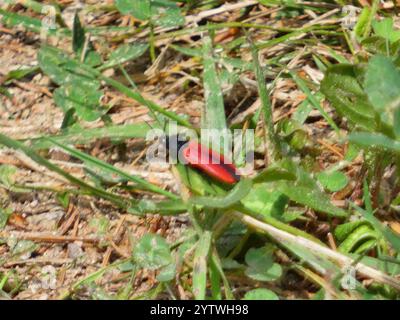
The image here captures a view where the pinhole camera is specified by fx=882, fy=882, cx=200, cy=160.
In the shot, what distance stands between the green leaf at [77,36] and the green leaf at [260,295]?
91 centimetres

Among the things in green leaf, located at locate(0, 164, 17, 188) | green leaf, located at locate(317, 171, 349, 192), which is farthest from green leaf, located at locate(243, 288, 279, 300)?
green leaf, located at locate(0, 164, 17, 188)

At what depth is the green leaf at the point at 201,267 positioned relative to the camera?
169 centimetres

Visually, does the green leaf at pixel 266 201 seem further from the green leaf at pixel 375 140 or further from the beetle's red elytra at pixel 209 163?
the green leaf at pixel 375 140

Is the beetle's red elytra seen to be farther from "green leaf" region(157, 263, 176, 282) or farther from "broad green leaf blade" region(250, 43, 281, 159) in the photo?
"green leaf" region(157, 263, 176, 282)

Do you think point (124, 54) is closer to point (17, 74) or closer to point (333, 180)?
point (17, 74)

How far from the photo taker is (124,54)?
7.54 ft

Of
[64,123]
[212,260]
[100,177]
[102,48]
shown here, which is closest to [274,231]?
[212,260]

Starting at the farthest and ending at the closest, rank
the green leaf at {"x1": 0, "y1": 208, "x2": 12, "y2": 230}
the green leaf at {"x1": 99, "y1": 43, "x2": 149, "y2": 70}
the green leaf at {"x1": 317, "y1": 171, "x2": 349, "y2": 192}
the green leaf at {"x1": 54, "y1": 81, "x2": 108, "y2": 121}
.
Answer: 1. the green leaf at {"x1": 99, "y1": 43, "x2": 149, "y2": 70}
2. the green leaf at {"x1": 54, "y1": 81, "x2": 108, "y2": 121}
3. the green leaf at {"x1": 0, "y1": 208, "x2": 12, "y2": 230}
4. the green leaf at {"x1": 317, "y1": 171, "x2": 349, "y2": 192}

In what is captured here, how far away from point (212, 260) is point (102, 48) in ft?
2.72

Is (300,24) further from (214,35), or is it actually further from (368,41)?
(368,41)

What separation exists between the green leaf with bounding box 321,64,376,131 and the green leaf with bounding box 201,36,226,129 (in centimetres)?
30

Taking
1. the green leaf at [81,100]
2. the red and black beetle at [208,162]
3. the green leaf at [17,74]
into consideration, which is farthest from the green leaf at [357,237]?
the green leaf at [17,74]

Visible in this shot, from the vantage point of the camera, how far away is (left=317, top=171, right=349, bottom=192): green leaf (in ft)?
6.14

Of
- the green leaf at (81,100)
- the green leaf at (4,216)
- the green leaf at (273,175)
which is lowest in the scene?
the green leaf at (4,216)
